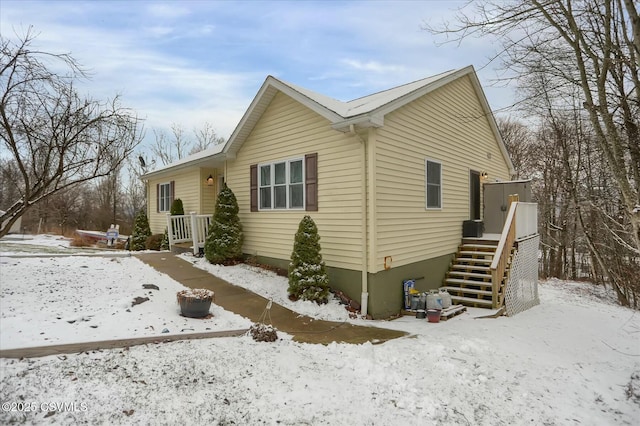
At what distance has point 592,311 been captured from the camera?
9.91m

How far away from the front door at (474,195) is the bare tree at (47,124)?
31.2 ft

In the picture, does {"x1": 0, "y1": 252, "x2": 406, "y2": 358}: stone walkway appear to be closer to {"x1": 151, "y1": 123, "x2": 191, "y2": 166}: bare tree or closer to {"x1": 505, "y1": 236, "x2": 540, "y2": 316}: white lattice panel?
{"x1": 505, "y1": 236, "x2": 540, "y2": 316}: white lattice panel

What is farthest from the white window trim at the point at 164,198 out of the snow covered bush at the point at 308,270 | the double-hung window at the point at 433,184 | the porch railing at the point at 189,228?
the double-hung window at the point at 433,184

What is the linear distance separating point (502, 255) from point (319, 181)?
15.0 feet

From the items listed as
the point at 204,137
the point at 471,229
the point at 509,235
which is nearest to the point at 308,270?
the point at 509,235

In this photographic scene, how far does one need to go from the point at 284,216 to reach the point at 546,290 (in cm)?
1157

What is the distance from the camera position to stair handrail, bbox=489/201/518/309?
7.70m

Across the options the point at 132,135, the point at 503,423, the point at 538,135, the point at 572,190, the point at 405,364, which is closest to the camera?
the point at 503,423

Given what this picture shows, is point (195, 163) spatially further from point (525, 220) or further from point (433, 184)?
point (525, 220)

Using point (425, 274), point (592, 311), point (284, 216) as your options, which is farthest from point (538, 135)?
point (284, 216)

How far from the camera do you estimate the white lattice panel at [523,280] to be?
840cm

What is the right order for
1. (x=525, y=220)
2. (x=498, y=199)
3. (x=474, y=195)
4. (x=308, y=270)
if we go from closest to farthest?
(x=308, y=270) < (x=525, y=220) < (x=474, y=195) < (x=498, y=199)

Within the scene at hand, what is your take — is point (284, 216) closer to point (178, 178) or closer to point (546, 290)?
point (178, 178)

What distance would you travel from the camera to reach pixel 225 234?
9.27m
